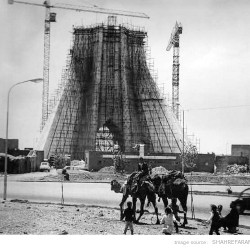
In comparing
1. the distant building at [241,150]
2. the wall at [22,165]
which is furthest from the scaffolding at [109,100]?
the wall at [22,165]

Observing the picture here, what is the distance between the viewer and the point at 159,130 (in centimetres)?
4691

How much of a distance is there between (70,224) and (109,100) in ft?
119

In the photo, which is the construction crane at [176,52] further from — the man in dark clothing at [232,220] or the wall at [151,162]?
the man in dark clothing at [232,220]

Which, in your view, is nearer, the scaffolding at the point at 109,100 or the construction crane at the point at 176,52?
the construction crane at the point at 176,52

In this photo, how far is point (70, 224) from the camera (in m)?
12.0

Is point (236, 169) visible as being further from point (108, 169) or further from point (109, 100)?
point (109, 100)

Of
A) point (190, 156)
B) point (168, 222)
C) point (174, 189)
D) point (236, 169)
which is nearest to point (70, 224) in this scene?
point (168, 222)

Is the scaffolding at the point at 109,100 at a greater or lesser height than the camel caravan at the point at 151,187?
greater

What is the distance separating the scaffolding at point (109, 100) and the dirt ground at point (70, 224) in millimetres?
31846

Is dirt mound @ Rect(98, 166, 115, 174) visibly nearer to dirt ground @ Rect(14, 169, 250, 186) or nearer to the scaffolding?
dirt ground @ Rect(14, 169, 250, 186)

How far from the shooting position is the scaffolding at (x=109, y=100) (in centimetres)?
4603
